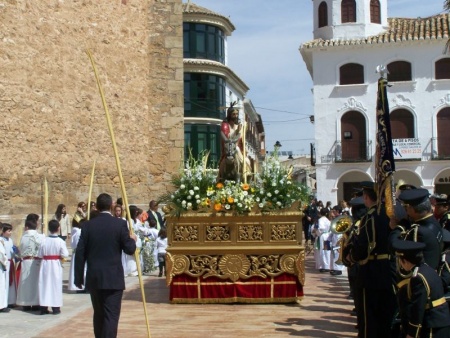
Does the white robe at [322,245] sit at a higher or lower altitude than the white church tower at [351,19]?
lower

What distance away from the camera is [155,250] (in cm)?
1502

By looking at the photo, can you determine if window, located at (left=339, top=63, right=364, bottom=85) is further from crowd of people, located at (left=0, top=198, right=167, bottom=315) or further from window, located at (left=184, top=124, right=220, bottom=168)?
crowd of people, located at (left=0, top=198, right=167, bottom=315)

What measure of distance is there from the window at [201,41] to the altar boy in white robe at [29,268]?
85.9ft

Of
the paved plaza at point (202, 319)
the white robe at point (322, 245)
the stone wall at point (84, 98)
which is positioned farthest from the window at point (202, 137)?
the paved plaza at point (202, 319)

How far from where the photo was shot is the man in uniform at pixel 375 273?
266 inches

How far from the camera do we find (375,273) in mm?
6789

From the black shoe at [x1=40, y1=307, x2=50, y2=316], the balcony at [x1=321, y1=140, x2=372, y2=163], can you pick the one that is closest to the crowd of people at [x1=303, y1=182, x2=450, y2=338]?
the black shoe at [x1=40, y1=307, x2=50, y2=316]

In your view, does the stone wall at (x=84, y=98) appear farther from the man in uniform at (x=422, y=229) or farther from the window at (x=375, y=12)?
the window at (x=375, y=12)

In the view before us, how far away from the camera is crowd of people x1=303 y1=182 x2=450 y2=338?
4855 mm

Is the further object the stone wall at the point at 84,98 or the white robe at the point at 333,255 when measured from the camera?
the stone wall at the point at 84,98

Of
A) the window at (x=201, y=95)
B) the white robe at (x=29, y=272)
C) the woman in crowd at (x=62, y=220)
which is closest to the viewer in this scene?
the white robe at (x=29, y=272)

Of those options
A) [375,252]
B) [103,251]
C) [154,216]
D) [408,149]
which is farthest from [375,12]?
[103,251]

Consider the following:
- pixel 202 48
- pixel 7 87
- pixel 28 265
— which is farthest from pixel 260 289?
pixel 202 48

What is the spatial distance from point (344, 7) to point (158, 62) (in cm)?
1577
